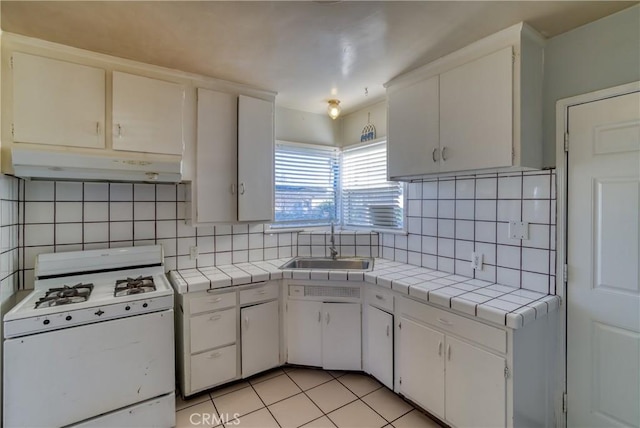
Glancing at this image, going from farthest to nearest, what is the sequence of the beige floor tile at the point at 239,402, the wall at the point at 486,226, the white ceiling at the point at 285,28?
the beige floor tile at the point at 239,402 < the wall at the point at 486,226 < the white ceiling at the point at 285,28

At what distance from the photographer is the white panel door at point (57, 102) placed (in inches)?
66.9

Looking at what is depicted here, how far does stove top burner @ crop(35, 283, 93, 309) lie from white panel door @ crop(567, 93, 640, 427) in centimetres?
279

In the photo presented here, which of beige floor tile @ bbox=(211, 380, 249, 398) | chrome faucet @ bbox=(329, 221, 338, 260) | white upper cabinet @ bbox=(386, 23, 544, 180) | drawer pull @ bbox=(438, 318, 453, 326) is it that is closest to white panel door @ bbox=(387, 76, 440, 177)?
white upper cabinet @ bbox=(386, 23, 544, 180)

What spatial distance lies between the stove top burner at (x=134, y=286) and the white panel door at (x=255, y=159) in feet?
2.57

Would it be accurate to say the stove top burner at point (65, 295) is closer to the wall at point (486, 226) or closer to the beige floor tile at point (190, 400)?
the beige floor tile at point (190, 400)

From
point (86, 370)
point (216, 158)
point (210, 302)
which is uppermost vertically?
point (216, 158)

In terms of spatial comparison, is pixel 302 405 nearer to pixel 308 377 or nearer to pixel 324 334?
pixel 308 377

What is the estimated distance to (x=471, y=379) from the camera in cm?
166

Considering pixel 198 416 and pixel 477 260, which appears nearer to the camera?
pixel 198 416

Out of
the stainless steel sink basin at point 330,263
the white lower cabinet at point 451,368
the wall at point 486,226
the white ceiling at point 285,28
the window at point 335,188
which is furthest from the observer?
the window at point 335,188

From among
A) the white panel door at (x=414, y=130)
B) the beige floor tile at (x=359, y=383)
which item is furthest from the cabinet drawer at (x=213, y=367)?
the white panel door at (x=414, y=130)

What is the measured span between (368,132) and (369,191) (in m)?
0.60

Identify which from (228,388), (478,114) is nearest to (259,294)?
(228,388)

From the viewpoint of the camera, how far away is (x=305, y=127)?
3172 millimetres
